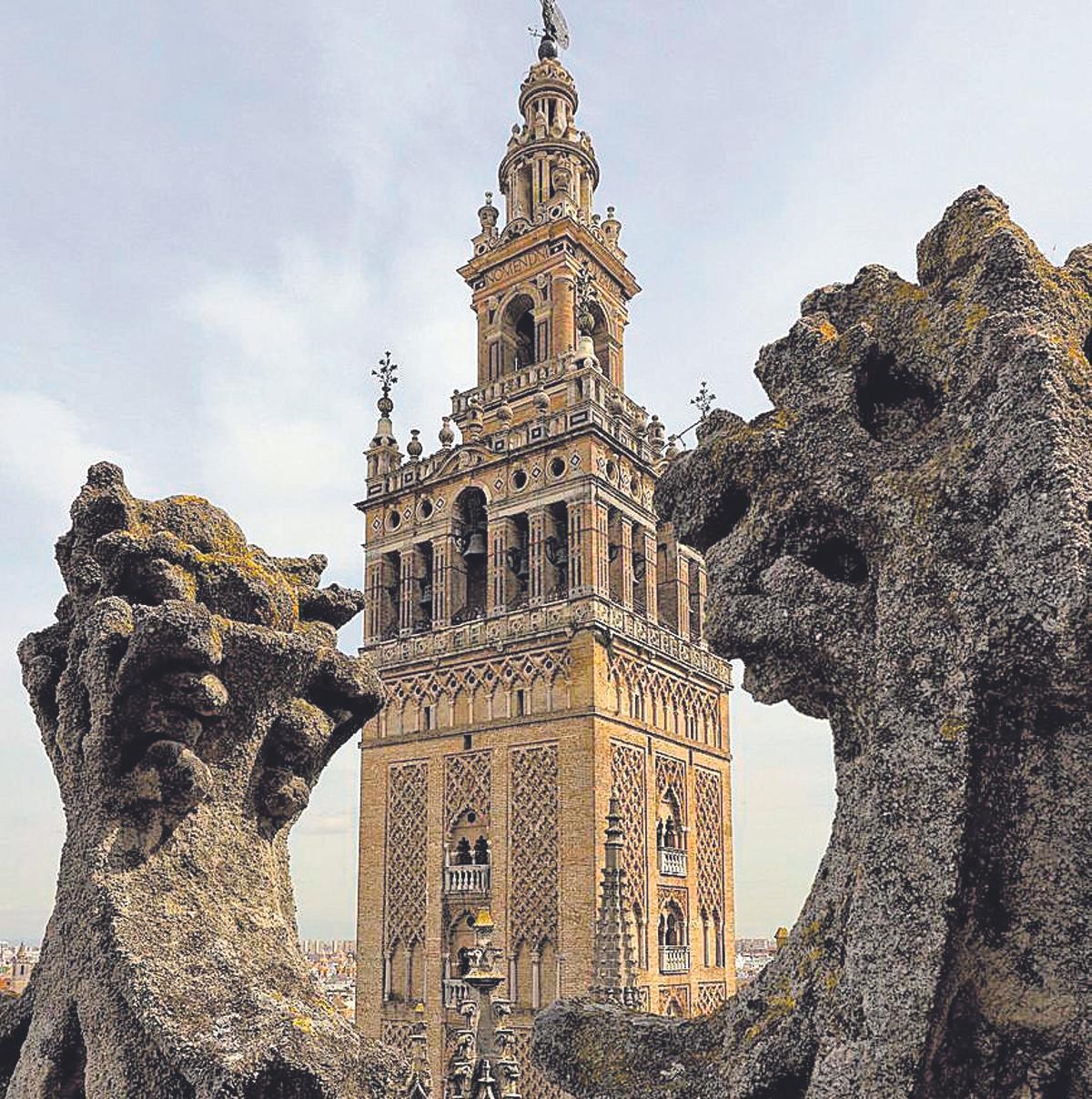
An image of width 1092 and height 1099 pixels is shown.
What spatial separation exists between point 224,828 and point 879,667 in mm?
2621

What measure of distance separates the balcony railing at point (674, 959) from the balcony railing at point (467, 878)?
4.21 meters

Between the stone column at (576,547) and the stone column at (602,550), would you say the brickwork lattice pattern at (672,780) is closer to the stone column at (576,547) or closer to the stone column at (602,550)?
the stone column at (602,550)

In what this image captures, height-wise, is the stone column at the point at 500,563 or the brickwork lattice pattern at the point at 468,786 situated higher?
the stone column at the point at 500,563

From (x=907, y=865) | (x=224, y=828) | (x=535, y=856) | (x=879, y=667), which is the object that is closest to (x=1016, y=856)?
(x=907, y=865)

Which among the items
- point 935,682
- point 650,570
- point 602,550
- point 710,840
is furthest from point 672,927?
point 935,682

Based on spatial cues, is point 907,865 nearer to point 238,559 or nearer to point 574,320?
point 238,559

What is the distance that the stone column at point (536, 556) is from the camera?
26109 mm

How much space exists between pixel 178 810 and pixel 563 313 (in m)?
26.5

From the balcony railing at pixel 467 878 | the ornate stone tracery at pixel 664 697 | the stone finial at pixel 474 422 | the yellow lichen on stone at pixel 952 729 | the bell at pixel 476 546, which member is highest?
the stone finial at pixel 474 422

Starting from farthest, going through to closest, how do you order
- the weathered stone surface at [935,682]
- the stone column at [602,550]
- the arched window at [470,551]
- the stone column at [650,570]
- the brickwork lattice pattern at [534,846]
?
the arched window at [470,551]
the stone column at [650,570]
the stone column at [602,550]
the brickwork lattice pattern at [534,846]
the weathered stone surface at [935,682]

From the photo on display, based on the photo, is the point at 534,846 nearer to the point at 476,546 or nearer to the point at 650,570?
the point at 650,570

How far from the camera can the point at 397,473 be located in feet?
98.5

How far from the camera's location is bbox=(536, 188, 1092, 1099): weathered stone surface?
2.42 metres

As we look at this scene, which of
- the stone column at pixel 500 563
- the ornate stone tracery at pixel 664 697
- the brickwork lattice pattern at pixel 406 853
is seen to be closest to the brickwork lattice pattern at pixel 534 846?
the ornate stone tracery at pixel 664 697
